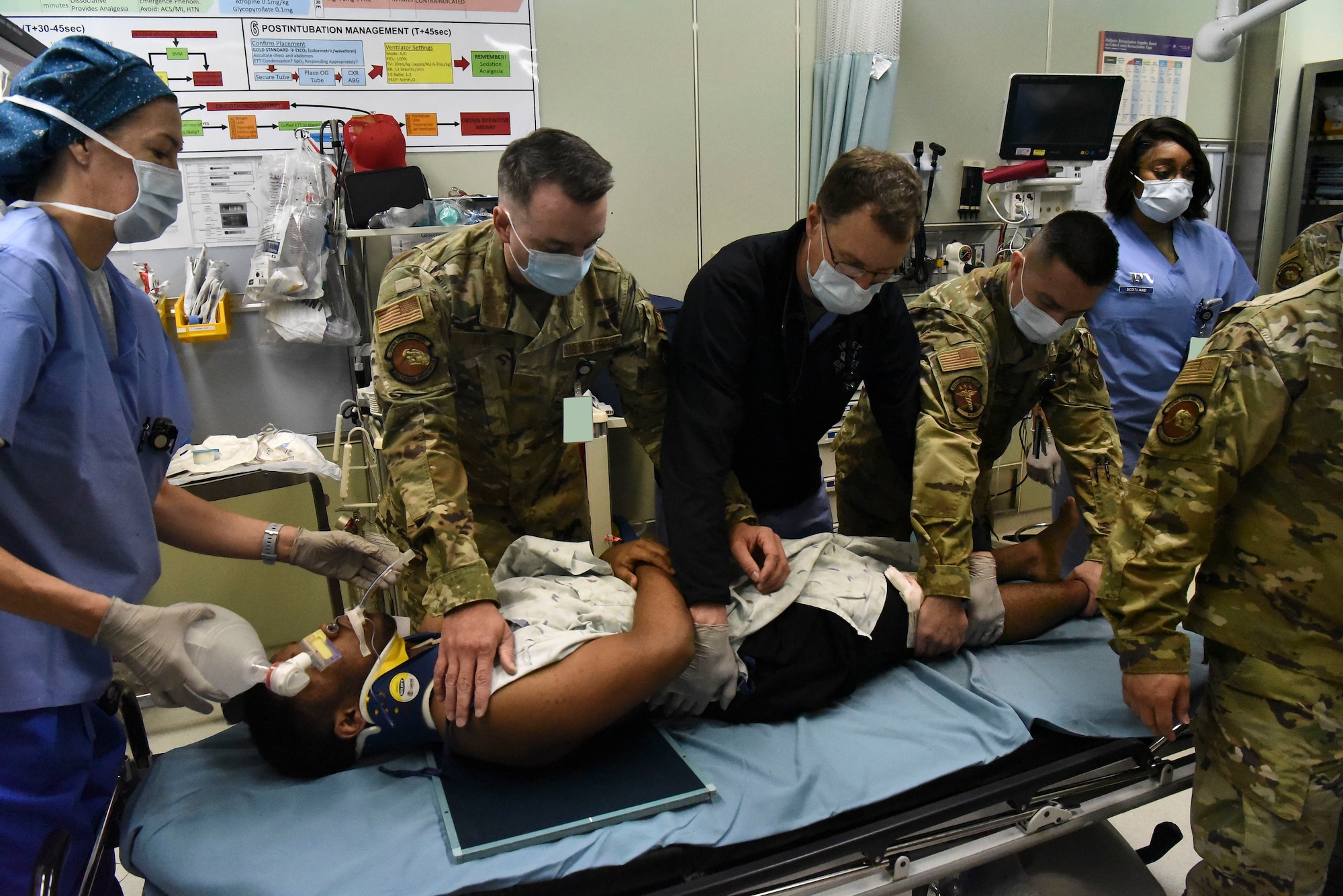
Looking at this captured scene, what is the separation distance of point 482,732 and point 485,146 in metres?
2.28

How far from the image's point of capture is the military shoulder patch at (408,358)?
1.46 meters

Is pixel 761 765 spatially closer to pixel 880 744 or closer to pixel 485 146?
pixel 880 744

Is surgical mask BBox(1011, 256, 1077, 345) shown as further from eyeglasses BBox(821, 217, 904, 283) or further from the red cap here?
the red cap

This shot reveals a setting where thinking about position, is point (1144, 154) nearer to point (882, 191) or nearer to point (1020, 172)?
point (1020, 172)

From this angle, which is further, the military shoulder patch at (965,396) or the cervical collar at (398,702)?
the military shoulder patch at (965,396)

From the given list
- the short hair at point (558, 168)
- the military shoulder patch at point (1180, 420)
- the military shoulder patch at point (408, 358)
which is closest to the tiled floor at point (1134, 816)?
the military shoulder patch at point (1180, 420)

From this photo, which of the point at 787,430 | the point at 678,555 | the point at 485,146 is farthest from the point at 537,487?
the point at 485,146

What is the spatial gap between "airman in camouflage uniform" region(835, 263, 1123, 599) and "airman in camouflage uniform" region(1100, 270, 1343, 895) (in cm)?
32

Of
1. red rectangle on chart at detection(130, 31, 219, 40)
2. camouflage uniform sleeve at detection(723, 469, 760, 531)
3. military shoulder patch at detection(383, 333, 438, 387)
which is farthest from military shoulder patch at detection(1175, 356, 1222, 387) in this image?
red rectangle on chart at detection(130, 31, 219, 40)

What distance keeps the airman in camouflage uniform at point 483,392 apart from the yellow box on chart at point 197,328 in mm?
1253

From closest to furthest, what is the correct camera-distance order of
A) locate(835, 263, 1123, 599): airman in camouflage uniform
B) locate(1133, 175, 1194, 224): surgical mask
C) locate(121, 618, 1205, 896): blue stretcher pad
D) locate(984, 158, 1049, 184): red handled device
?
locate(121, 618, 1205, 896): blue stretcher pad
locate(835, 263, 1123, 599): airman in camouflage uniform
locate(1133, 175, 1194, 224): surgical mask
locate(984, 158, 1049, 184): red handled device

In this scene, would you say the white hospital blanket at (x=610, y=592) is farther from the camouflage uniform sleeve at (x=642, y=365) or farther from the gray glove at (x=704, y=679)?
the camouflage uniform sleeve at (x=642, y=365)

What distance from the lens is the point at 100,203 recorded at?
1.15 metres

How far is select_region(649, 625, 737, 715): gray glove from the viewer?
1.43 meters
